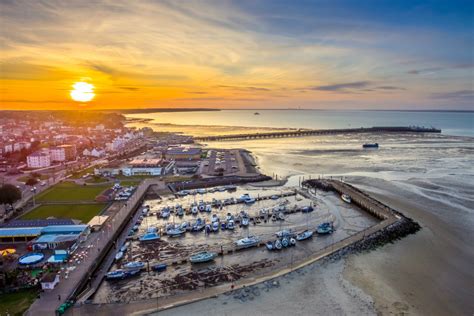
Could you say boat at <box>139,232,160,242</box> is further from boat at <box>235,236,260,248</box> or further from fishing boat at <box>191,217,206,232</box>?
boat at <box>235,236,260,248</box>

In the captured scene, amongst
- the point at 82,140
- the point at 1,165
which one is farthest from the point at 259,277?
the point at 82,140

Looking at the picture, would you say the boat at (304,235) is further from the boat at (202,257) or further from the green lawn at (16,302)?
the green lawn at (16,302)

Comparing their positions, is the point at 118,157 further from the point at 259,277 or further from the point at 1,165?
the point at 259,277

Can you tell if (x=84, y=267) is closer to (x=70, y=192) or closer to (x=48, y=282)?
(x=48, y=282)

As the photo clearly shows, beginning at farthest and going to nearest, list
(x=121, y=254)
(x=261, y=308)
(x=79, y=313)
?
1. (x=121, y=254)
2. (x=261, y=308)
3. (x=79, y=313)

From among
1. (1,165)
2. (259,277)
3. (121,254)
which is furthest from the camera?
A: (1,165)

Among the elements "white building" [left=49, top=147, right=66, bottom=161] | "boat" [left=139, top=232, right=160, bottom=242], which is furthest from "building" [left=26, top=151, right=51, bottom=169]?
"boat" [left=139, top=232, right=160, bottom=242]
